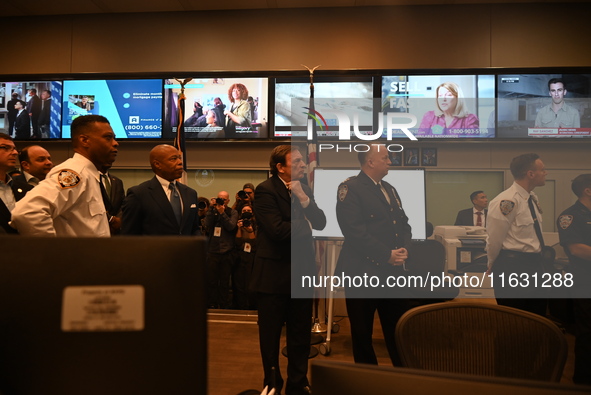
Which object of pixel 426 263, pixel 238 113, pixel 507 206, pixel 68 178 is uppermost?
pixel 238 113

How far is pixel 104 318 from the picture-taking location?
0.42m

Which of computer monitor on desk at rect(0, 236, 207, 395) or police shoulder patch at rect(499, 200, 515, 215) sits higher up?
police shoulder patch at rect(499, 200, 515, 215)

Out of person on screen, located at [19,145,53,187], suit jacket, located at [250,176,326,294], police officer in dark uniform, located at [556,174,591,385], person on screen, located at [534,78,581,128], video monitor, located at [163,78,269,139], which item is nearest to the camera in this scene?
suit jacket, located at [250,176,326,294]

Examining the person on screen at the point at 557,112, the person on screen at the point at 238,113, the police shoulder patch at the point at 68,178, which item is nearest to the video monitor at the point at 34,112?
the person on screen at the point at 238,113

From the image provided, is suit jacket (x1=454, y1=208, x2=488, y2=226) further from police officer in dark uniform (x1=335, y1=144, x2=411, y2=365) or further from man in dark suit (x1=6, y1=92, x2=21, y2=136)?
man in dark suit (x1=6, y1=92, x2=21, y2=136)

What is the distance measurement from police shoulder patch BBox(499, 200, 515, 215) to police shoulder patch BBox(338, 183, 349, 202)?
0.97 meters

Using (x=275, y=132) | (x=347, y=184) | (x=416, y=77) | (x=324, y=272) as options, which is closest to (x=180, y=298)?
(x=347, y=184)

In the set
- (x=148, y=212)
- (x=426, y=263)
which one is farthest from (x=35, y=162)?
(x=426, y=263)

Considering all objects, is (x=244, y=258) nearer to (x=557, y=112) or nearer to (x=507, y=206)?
(x=507, y=206)

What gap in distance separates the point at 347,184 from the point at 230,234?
7.30 feet

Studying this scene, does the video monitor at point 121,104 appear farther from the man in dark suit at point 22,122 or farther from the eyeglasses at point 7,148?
the eyeglasses at point 7,148

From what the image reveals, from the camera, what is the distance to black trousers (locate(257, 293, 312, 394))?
2189mm

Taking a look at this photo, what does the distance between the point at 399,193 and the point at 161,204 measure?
1.46m

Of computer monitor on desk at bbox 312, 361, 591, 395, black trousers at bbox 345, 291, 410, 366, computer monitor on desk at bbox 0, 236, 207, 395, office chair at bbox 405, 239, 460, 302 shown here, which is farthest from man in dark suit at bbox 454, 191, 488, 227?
computer monitor on desk at bbox 0, 236, 207, 395
